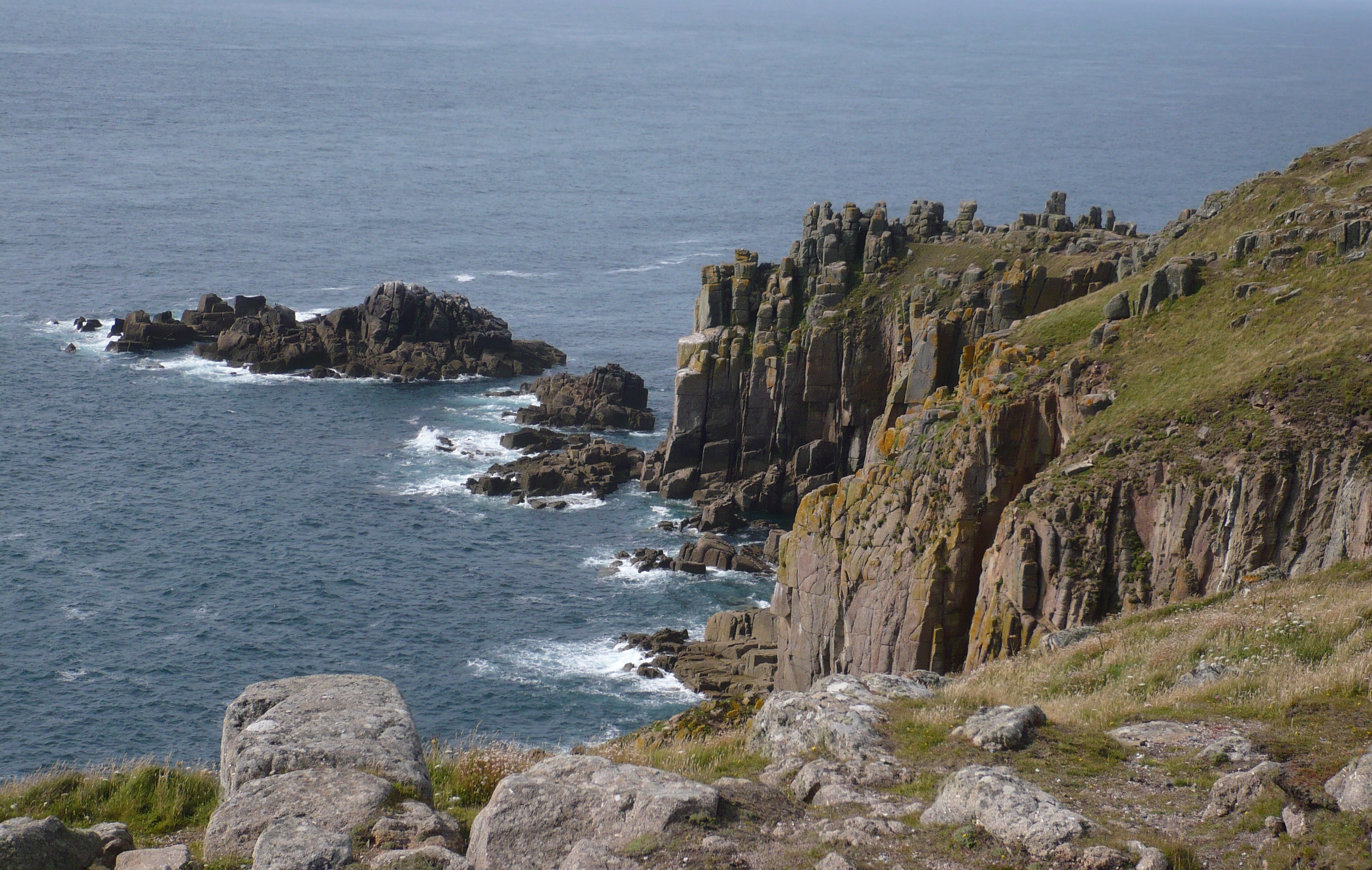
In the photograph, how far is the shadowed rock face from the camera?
443ft

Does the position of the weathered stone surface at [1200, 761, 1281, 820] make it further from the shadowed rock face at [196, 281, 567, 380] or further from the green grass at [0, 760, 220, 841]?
the shadowed rock face at [196, 281, 567, 380]

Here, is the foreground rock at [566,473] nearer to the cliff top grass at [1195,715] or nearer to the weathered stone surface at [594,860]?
the cliff top grass at [1195,715]

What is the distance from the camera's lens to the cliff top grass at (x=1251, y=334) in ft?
157

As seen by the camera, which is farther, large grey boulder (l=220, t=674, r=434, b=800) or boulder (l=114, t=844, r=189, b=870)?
large grey boulder (l=220, t=674, r=434, b=800)

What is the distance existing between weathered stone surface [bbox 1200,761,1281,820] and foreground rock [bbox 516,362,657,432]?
329 ft

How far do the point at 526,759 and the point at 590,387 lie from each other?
3898 inches

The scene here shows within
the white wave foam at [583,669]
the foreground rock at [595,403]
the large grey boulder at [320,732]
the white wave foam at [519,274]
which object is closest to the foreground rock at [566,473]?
the foreground rock at [595,403]

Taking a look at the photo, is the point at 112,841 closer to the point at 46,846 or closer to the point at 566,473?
the point at 46,846

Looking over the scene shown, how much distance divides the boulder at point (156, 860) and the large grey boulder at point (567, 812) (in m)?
4.13

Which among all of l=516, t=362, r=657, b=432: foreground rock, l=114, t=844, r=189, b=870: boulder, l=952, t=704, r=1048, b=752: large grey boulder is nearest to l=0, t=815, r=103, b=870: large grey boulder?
l=114, t=844, r=189, b=870: boulder

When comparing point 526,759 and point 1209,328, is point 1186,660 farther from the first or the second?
point 1209,328

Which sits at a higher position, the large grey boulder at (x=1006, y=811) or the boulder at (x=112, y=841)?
the large grey boulder at (x=1006, y=811)

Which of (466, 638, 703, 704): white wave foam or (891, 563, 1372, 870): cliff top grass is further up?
(891, 563, 1372, 870): cliff top grass

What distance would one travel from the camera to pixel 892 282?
108812mm
